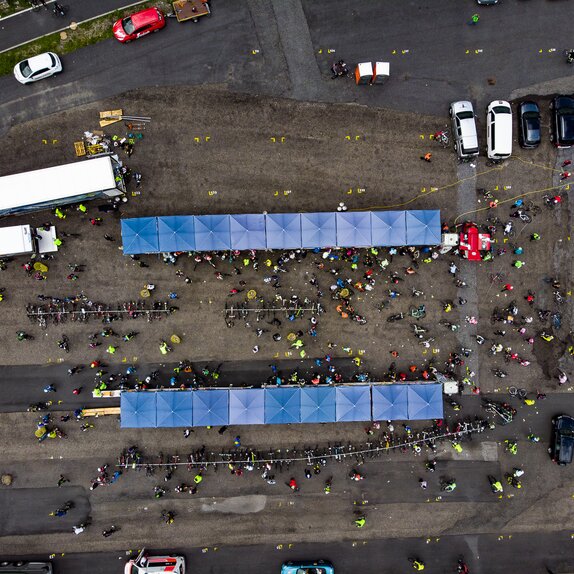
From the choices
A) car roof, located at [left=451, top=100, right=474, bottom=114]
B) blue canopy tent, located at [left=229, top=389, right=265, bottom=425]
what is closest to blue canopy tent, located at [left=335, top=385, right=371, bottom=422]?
blue canopy tent, located at [left=229, top=389, right=265, bottom=425]

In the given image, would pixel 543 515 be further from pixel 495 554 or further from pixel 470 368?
pixel 470 368

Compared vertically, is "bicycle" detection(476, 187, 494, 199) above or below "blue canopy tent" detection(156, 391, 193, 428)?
above

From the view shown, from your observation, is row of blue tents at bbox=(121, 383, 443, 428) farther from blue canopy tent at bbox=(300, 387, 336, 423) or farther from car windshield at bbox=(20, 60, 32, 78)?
car windshield at bbox=(20, 60, 32, 78)

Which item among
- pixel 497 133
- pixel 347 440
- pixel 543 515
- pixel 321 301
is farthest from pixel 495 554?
pixel 497 133

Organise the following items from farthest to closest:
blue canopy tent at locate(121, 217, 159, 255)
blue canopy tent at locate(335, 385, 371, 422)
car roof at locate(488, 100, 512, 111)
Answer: car roof at locate(488, 100, 512, 111), blue canopy tent at locate(335, 385, 371, 422), blue canopy tent at locate(121, 217, 159, 255)

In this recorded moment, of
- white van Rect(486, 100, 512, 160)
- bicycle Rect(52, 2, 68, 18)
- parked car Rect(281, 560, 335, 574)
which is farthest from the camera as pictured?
parked car Rect(281, 560, 335, 574)

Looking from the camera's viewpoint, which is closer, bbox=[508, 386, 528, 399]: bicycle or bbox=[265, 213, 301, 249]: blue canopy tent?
bbox=[265, 213, 301, 249]: blue canopy tent

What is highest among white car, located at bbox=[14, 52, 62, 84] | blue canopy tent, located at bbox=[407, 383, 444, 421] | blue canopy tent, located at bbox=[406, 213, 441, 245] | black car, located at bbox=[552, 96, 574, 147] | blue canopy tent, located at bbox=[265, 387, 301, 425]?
white car, located at bbox=[14, 52, 62, 84]
